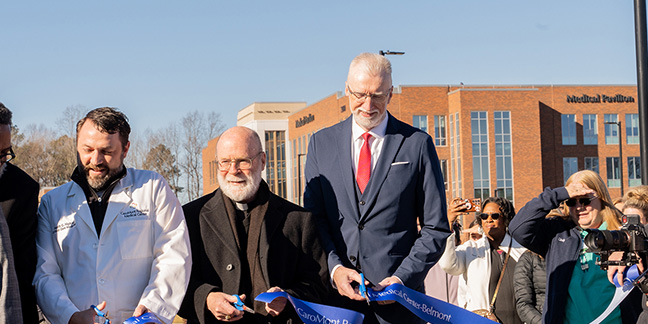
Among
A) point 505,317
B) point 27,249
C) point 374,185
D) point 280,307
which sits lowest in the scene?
point 505,317

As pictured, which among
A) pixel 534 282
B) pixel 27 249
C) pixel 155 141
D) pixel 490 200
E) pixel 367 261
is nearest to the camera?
pixel 27 249

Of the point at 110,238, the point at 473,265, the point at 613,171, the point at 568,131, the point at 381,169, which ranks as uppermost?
the point at 568,131

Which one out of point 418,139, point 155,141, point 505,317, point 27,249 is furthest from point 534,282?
point 155,141

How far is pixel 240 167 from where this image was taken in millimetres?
5156

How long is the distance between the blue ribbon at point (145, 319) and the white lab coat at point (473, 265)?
3.92 m

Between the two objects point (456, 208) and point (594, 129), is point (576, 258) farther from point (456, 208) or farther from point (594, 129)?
point (594, 129)

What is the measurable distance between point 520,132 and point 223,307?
214ft

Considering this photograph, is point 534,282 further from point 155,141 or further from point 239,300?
point 155,141

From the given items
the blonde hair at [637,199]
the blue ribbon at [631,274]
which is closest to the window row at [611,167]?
the blonde hair at [637,199]

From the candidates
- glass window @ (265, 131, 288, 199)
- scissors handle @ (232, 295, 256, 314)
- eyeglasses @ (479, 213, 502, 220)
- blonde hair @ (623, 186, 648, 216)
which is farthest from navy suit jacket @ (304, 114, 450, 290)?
glass window @ (265, 131, 288, 199)

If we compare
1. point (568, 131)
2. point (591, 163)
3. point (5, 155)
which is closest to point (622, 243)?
point (5, 155)

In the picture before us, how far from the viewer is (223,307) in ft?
15.9

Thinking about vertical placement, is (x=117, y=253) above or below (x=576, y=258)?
above

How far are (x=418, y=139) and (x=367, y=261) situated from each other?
87cm
